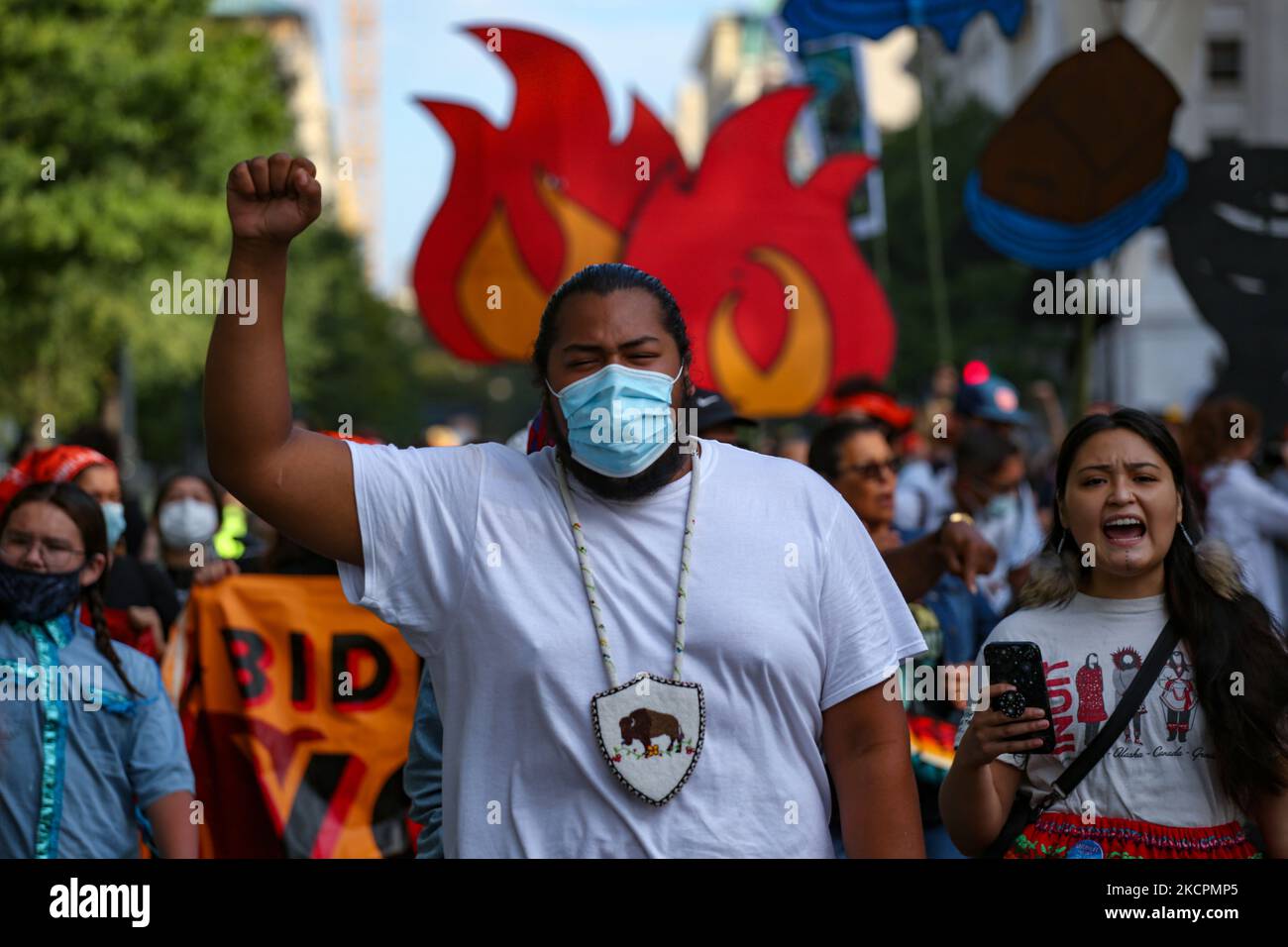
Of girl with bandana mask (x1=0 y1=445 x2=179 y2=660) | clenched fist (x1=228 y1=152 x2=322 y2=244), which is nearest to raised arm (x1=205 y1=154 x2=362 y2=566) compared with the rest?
clenched fist (x1=228 y1=152 x2=322 y2=244)

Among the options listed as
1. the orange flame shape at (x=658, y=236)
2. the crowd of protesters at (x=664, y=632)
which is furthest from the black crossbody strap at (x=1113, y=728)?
the orange flame shape at (x=658, y=236)

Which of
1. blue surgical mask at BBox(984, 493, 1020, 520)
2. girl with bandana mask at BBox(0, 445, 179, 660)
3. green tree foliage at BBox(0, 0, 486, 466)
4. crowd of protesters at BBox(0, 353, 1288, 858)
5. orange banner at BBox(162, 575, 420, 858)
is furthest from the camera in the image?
green tree foliage at BBox(0, 0, 486, 466)

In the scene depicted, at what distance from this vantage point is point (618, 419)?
8.49 feet

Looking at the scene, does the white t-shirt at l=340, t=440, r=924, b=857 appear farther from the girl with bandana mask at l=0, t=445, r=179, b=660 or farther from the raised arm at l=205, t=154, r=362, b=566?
the girl with bandana mask at l=0, t=445, r=179, b=660

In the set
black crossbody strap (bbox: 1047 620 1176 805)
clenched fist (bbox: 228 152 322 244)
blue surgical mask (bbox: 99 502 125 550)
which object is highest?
clenched fist (bbox: 228 152 322 244)

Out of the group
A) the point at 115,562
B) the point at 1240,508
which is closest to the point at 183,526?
the point at 115,562

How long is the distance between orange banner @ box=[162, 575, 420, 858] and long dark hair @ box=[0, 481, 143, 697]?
1254mm

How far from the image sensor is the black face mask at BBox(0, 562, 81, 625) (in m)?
4.06

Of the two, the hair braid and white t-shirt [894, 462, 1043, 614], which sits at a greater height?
white t-shirt [894, 462, 1043, 614]

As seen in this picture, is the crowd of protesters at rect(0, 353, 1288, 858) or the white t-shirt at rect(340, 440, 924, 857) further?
the crowd of protesters at rect(0, 353, 1288, 858)

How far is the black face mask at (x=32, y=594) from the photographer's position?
4.06 meters

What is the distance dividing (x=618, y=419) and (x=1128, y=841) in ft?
4.26

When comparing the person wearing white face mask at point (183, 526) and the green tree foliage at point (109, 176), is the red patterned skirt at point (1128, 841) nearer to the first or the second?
the person wearing white face mask at point (183, 526)

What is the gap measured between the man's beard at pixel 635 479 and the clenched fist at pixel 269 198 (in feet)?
1.78
